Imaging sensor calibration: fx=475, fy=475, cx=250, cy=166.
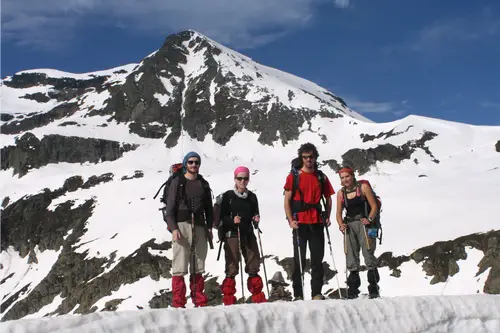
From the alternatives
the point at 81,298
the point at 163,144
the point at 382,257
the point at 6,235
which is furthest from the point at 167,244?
the point at 163,144

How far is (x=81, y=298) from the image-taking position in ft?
A: 159

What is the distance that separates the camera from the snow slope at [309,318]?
4.40 m

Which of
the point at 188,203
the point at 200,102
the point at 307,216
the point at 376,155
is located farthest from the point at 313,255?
the point at 200,102

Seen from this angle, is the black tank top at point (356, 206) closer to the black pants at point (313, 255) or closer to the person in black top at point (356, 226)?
the person in black top at point (356, 226)

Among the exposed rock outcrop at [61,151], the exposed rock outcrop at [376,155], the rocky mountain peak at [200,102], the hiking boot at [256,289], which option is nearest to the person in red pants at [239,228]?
the hiking boot at [256,289]

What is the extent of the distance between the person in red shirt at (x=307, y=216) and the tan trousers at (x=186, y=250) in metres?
1.56

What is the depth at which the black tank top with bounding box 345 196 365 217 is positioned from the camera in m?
8.84

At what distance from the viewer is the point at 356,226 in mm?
8852

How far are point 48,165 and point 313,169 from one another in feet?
374

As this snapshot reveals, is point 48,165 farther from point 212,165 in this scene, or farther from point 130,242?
point 130,242

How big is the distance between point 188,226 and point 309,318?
9.72 ft

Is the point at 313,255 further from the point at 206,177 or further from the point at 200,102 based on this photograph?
the point at 200,102

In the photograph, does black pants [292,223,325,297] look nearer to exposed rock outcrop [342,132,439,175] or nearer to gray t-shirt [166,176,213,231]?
gray t-shirt [166,176,213,231]

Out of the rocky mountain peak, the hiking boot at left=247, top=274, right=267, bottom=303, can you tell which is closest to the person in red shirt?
the hiking boot at left=247, top=274, right=267, bottom=303
